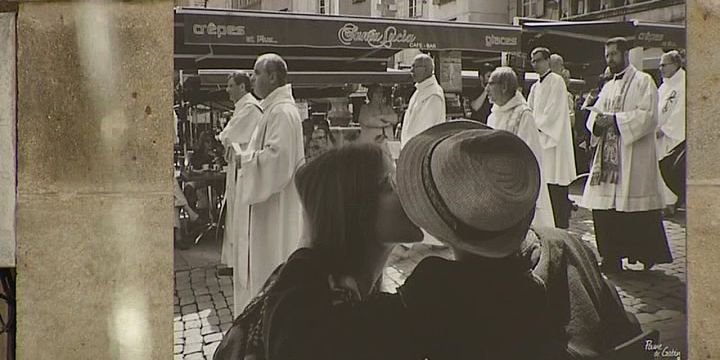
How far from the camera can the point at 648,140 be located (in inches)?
195

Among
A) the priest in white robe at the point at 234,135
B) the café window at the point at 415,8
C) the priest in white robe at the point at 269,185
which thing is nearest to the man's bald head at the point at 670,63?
the café window at the point at 415,8

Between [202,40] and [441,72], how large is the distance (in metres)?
1.36

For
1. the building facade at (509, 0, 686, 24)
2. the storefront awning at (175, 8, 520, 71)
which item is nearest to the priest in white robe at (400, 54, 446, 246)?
the storefront awning at (175, 8, 520, 71)

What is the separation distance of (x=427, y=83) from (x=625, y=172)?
1.27 metres

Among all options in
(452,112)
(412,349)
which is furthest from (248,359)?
(452,112)

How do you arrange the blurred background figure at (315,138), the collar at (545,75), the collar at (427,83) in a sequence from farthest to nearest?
1. the collar at (545,75)
2. the collar at (427,83)
3. the blurred background figure at (315,138)

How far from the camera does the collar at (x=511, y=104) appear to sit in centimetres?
486

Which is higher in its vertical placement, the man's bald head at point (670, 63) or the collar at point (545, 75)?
the man's bald head at point (670, 63)

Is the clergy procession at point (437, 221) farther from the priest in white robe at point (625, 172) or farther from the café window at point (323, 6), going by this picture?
the café window at point (323, 6)

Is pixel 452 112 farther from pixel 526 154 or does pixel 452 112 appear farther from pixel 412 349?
pixel 412 349

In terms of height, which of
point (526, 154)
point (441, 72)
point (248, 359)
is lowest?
point (248, 359)

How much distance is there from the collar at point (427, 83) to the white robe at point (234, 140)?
902 mm

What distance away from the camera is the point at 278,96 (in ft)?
15.7
